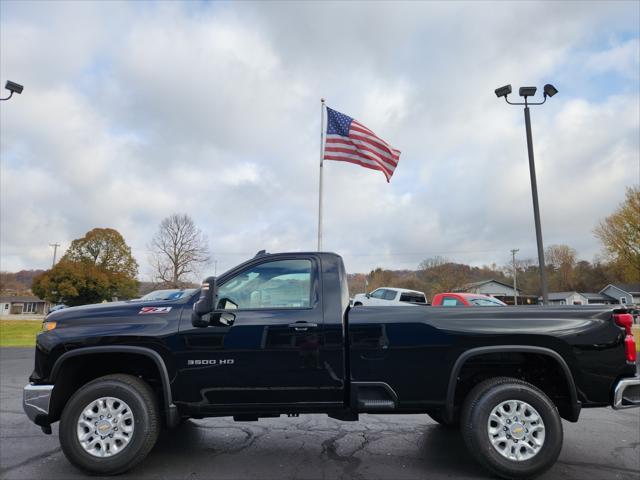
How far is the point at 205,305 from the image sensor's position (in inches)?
150

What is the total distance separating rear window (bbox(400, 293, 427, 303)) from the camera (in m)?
16.8

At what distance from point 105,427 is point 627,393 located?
15.3ft

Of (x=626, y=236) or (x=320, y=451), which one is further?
(x=626, y=236)

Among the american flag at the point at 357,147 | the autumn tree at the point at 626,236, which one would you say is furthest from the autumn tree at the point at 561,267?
the american flag at the point at 357,147

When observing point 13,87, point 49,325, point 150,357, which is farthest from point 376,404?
point 13,87

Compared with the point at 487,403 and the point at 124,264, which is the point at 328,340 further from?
the point at 124,264

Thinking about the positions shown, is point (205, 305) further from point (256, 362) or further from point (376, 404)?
point (376, 404)

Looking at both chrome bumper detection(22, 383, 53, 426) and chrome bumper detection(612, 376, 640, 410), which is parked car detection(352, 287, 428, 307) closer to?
chrome bumper detection(612, 376, 640, 410)

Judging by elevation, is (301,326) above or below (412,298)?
below

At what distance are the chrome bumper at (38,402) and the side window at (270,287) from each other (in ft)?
5.58

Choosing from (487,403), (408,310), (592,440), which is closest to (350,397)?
(408,310)

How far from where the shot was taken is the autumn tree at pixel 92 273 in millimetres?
46031

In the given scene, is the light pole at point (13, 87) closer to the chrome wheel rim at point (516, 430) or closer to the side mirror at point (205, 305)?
the side mirror at point (205, 305)

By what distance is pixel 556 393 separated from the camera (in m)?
4.32
